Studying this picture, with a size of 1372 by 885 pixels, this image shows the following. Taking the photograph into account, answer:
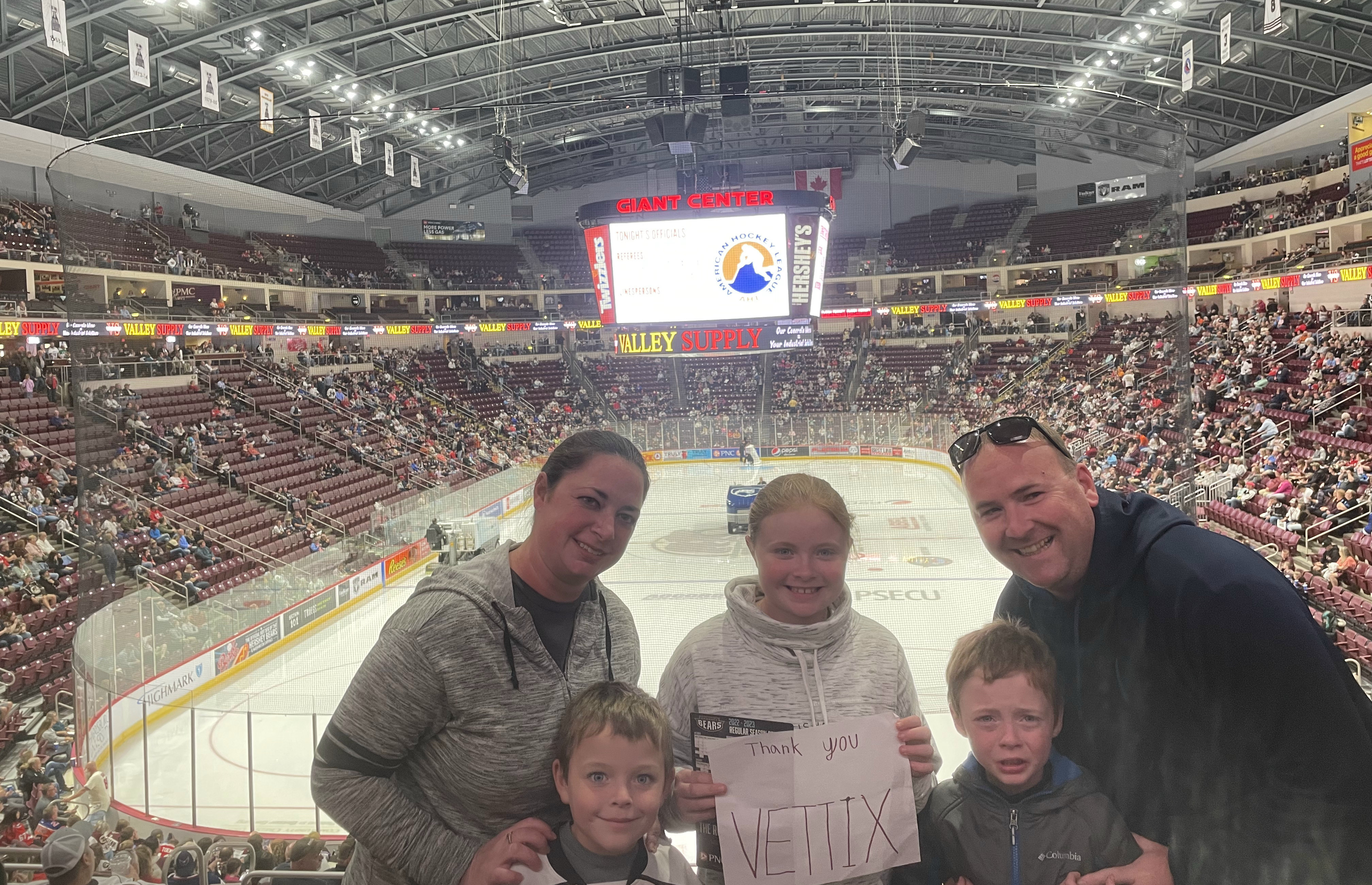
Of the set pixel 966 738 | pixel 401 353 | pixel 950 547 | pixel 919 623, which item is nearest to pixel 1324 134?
pixel 950 547

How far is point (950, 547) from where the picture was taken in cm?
1357

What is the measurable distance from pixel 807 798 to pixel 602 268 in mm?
11506

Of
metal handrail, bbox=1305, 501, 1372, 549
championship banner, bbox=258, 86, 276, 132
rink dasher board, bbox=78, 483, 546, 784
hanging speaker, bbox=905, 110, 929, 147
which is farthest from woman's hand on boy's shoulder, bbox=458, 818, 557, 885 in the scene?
hanging speaker, bbox=905, 110, 929, 147

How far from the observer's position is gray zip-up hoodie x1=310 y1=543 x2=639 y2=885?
1558 millimetres

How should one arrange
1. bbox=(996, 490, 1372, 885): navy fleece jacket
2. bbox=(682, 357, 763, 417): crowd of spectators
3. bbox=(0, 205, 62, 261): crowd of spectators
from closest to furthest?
bbox=(996, 490, 1372, 885): navy fleece jacket, bbox=(0, 205, 62, 261): crowd of spectators, bbox=(682, 357, 763, 417): crowd of spectators

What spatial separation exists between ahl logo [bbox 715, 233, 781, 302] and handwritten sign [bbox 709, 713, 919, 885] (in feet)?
35.7

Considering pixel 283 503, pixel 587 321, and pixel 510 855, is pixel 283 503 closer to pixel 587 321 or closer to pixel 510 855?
pixel 587 321

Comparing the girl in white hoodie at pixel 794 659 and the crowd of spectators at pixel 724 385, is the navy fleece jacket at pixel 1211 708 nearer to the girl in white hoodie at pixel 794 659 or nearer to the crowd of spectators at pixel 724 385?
the girl in white hoodie at pixel 794 659

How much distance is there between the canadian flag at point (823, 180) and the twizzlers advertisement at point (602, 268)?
1301cm

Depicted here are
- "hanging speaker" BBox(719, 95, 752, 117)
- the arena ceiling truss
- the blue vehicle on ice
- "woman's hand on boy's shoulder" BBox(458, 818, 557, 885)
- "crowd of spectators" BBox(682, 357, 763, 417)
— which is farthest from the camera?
"crowd of spectators" BBox(682, 357, 763, 417)

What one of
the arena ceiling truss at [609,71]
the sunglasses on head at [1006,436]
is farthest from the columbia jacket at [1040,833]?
the arena ceiling truss at [609,71]

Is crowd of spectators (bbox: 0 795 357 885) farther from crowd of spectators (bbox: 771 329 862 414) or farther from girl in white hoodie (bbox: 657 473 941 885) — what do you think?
crowd of spectators (bbox: 771 329 862 414)

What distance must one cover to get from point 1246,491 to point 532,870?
1301cm

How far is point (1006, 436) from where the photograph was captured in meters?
1.77
